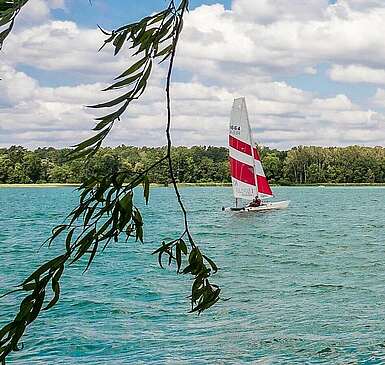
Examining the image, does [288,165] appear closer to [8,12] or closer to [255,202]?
[255,202]

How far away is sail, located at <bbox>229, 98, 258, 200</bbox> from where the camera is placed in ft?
126

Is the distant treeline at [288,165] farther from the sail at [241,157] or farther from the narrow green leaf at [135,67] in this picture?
the narrow green leaf at [135,67]

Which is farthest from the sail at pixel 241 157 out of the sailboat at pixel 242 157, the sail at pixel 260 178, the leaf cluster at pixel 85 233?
the leaf cluster at pixel 85 233

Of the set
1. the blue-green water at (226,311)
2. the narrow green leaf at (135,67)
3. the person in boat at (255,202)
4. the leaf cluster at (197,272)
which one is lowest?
the blue-green water at (226,311)

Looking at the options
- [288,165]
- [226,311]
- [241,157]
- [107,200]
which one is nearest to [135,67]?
[107,200]

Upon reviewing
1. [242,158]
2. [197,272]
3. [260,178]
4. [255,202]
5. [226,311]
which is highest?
[242,158]

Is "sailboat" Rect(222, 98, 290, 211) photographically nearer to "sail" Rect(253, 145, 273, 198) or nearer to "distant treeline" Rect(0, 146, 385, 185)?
"sail" Rect(253, 145, 273, 198)

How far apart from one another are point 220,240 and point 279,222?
10195 mm

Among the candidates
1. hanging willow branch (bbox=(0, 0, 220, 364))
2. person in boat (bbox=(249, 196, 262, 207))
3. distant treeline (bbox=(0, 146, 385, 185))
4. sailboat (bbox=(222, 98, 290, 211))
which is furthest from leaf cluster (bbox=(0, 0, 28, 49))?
distant treeline (bbox=(0, 146, 385, 185))

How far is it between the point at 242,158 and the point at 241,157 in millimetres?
75

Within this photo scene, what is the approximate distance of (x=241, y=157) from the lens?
3866cm

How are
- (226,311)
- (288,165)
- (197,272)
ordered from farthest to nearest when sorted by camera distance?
(288,165) → (226,311) → (197,272)

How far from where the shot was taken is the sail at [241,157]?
126 ft

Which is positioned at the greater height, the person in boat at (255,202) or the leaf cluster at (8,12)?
the leaf cluster at (8,12)
